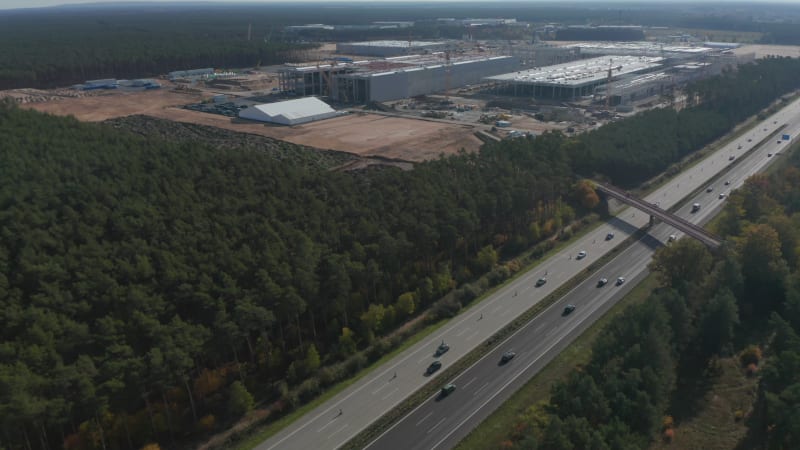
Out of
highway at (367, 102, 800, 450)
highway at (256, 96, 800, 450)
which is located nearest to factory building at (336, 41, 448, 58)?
highway at (367, 102, 800, 450)

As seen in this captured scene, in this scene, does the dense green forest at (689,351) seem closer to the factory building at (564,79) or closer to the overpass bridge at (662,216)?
the overpass bridge at (662,216)

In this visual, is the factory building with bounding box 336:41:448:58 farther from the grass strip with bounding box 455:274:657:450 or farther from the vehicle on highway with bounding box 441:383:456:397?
the vehicle on highway with bounding box 441:383:456:397

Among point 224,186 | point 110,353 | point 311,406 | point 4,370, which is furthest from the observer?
point 224,186

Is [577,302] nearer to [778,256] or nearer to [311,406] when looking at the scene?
[778,256]

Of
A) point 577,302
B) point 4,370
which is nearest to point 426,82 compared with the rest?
point 577,302

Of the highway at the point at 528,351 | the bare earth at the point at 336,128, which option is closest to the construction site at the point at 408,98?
the bare earth at the point at 336,128

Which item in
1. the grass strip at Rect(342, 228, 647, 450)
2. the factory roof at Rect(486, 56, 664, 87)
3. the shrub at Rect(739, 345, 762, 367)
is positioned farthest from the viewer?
the factory roof at Rect(486, 56, 664, 87)

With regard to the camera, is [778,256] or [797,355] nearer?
[797,355]
